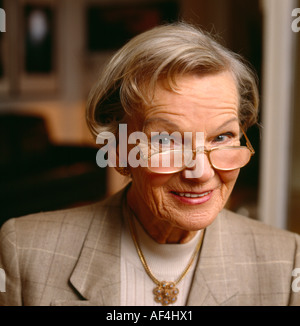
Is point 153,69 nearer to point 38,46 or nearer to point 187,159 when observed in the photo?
point 187,159

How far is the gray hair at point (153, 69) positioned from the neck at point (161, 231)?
214 mm

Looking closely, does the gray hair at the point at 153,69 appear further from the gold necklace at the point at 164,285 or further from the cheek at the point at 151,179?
the gold necklace at the point at 164,285

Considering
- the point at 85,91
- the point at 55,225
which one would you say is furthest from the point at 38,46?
the point at 55,225

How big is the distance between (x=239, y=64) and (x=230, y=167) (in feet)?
0.75

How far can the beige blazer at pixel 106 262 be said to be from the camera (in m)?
1.03

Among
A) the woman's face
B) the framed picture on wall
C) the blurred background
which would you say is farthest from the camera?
the framed picture on wall

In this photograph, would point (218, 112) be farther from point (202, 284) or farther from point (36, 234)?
point (36, 234)

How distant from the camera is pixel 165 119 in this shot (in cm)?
89

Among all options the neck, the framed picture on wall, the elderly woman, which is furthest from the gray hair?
the framed picture on wall

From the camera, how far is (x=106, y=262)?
106cm

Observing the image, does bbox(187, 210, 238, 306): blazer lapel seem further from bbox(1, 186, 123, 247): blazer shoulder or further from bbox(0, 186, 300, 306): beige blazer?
bbox(1, 186, 123, 247): blazer shoulder

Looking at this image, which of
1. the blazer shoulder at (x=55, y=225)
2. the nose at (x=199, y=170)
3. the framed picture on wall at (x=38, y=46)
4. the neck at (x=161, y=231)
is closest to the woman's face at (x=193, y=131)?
the nose at (x=199, y=170)

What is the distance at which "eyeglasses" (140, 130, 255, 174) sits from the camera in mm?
894
